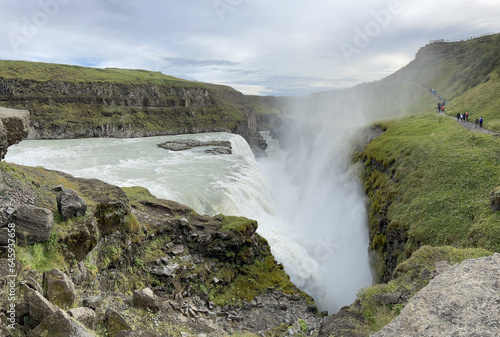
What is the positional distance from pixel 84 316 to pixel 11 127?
6.91 metres

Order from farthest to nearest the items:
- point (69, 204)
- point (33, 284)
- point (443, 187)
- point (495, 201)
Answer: point (443, 187)
point (495, 201)
point (69, 204)
point (33, 284)

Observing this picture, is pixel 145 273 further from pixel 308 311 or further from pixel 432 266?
pixel 432 266

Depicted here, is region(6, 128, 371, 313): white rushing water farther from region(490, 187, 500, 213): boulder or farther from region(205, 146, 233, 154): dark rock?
region(490, 187, 500, 213): boulder

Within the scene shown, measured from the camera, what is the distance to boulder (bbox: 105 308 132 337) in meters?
6.46

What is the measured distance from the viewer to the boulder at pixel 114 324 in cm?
646

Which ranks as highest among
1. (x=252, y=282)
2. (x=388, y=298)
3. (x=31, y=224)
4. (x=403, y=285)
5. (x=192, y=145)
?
(x=192, y=145)

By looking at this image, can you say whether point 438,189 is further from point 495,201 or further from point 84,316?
point 84,316

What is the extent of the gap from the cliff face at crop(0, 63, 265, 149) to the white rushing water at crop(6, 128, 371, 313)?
72.0ft

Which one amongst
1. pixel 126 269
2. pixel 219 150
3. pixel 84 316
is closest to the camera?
pixel 84 316

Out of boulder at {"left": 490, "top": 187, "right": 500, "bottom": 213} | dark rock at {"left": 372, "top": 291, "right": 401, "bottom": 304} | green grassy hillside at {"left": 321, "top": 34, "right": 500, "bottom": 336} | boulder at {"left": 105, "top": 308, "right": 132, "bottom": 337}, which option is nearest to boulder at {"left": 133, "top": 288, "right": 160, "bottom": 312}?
boulder at {"left": 105, "top": 308, "right": 132, "bottom": 337}

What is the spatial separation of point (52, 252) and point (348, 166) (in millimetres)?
34526

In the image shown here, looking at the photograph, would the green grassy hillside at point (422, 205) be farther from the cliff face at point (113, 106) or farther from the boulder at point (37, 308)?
the cliff face at point (113, 106)

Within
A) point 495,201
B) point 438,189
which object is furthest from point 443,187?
point 495,201

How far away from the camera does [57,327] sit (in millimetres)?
5207
